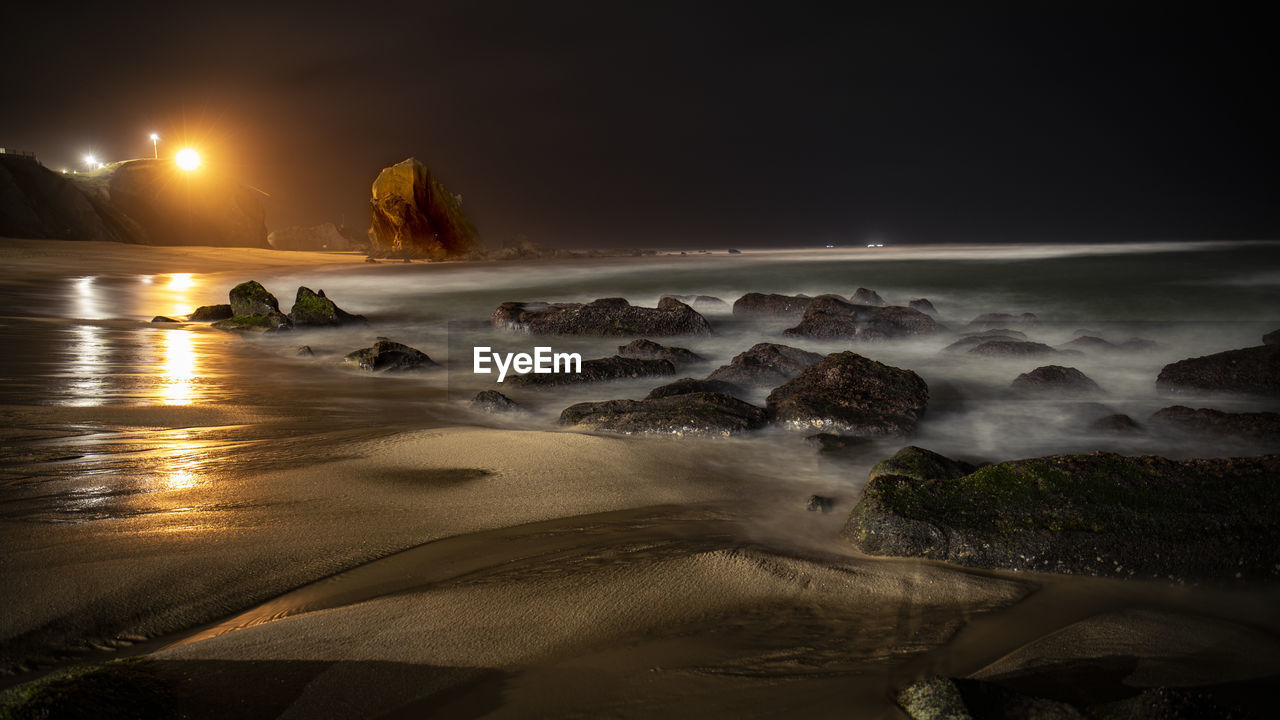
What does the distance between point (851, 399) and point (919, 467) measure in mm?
1553

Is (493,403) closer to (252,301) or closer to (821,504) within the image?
(821,504)

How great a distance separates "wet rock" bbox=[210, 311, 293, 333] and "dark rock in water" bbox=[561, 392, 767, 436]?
703 cm

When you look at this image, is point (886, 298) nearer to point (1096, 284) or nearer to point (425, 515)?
point (1096, 284)

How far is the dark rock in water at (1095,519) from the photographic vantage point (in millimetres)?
2674

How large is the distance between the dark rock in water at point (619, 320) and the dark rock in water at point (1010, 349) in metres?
3.63

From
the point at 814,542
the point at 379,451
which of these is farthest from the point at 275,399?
the point at 814,542

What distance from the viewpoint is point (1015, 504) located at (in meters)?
2.90

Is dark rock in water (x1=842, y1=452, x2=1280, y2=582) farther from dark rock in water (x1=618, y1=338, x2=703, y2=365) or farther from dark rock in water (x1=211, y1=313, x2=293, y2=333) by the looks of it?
dark rock in water (x1=211, y1=313, x2=293, y2=333)

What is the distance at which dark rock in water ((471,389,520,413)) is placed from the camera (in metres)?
5.50

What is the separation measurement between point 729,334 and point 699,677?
29.1ft

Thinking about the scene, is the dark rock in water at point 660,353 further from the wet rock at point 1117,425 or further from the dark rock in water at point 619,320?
the wet rock at point 1117,425

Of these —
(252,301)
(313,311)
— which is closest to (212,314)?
(252,301)

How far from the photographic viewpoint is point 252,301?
10.9 m

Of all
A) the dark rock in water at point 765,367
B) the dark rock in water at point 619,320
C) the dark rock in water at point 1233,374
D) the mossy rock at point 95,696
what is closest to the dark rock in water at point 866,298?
the dark rock in water at point 619,320
